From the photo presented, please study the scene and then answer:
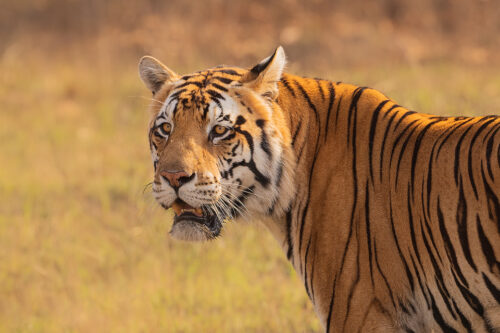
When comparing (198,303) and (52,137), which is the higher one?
(52,137)

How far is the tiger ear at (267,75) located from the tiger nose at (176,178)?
563 millimetres

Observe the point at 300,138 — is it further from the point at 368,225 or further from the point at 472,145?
the point at 472,145

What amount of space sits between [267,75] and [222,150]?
1.40ft

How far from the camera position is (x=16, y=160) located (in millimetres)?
9234

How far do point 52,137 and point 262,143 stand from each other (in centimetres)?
702

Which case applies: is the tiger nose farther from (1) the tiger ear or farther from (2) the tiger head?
(1) the tiger ear

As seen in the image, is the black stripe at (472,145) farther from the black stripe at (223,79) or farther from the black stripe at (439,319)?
the black stripe at (223,79)

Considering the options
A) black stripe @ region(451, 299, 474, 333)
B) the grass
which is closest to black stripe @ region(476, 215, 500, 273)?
black stripe @ region(451, 299, 474, 333)

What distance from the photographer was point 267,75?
3600 mm

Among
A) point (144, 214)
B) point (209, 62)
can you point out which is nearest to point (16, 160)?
point (144, 214)

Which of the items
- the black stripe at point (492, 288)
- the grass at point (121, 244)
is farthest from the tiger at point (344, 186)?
the grass at point (121, 244)

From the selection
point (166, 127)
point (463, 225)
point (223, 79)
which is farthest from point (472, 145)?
point (166, 127)

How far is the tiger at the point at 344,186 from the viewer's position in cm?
308

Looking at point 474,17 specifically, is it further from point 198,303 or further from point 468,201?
point 468,201
